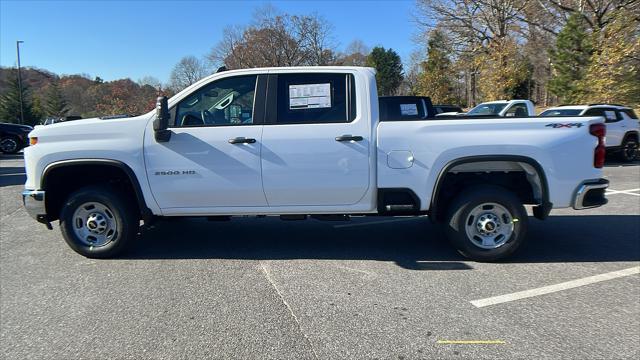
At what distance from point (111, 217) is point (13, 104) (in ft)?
158

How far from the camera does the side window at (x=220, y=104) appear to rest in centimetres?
488

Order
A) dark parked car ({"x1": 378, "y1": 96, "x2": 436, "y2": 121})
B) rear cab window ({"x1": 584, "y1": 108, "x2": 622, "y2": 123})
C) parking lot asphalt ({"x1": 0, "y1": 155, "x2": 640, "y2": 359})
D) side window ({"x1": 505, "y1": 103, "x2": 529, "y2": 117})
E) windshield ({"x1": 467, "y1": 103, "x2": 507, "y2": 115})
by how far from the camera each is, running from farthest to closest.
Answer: windshield ({"x1": 467, "y1": 103, "x2": 507, "y2": 115}) → side window ({"x1": 505, "y1": 103, "x2": 529, "y2": 117}) → rear cab window ({"x1": 584, "y1": 108, "x2": 622, "y2": 123}) → dark parked car ({"x1": 378, "y1": 96, "x2": 436, "y2": 121}) → parking lot asphalt ({"x1": 0, "y1": 155, "x2": 640, "y2": 359})

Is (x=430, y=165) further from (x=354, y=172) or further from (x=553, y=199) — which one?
(x=553, y=199)

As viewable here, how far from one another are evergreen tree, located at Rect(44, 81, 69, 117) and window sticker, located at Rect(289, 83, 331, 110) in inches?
2301

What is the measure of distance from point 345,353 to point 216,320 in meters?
1.12

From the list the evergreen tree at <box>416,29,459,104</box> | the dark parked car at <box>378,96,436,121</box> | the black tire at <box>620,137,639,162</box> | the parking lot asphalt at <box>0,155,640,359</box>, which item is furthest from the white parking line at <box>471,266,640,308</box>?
the evergreen tree at <box>416,29,459,104</box>

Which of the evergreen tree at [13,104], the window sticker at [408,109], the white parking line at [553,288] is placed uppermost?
the evergreen tree at [13,104]

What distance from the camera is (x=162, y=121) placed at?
464 centimetres

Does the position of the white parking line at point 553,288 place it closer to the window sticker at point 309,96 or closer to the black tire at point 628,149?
the window sticker at point 309,96

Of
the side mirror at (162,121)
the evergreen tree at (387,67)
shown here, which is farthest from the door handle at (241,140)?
the evergreen tree at (387,67)

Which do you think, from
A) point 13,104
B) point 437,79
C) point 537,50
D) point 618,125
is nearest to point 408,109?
point 618,125

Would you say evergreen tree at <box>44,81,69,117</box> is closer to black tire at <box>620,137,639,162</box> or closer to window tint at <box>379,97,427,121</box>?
window tint at <box>379,97,427,121</box>

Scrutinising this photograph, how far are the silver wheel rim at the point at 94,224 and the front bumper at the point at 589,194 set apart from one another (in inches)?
198

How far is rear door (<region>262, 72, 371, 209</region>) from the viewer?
185 inches
